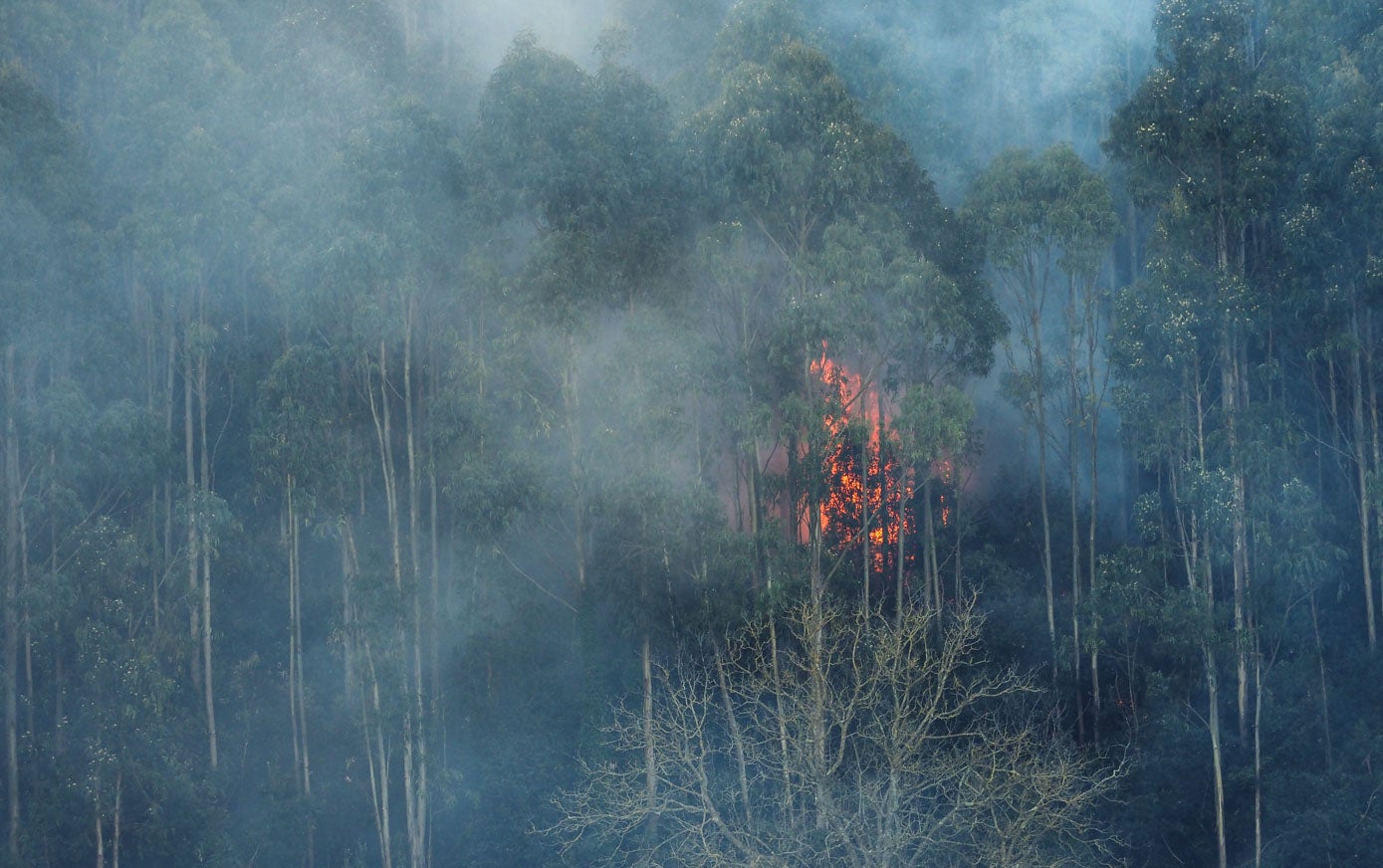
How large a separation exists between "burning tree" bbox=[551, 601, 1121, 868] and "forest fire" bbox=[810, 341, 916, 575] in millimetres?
1808

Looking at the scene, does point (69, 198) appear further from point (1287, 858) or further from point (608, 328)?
point (1287, 858)

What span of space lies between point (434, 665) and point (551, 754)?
2099mm

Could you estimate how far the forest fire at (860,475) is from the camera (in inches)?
710

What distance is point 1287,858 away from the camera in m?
15.5

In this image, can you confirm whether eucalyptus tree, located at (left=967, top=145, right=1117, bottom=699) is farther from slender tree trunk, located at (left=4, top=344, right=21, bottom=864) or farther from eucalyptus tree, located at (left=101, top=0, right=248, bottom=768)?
slender tree trunk, located at (left=4, top=344, right=21, bottom=864)

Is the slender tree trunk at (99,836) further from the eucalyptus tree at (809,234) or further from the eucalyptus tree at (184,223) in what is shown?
the eucalyptus tree at (809,234)

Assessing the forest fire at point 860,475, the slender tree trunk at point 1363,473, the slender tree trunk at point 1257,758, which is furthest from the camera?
the forest fire at point 860,475

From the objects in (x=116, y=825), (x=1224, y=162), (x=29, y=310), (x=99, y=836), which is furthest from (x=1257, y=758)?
(x=29, y=310)

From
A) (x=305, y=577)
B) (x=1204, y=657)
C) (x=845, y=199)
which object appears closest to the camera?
(x=1204, y=657)

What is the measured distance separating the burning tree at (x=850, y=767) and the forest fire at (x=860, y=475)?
5.93 feet

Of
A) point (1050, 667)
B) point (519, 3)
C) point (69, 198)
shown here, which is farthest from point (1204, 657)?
point (519, 3)

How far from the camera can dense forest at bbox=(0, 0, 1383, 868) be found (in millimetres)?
16875

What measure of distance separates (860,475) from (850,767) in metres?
6.21

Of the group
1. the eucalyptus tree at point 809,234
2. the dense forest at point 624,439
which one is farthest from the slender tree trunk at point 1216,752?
the eucalyptus tree at point 809,234
